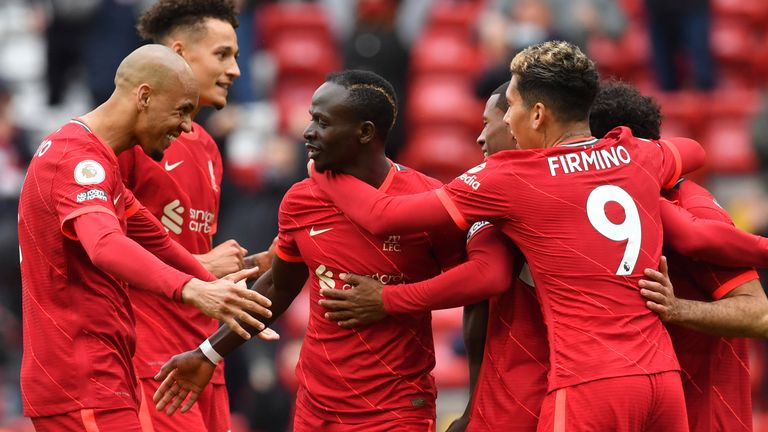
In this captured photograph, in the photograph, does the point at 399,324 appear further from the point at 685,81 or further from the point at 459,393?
the point at 685,81

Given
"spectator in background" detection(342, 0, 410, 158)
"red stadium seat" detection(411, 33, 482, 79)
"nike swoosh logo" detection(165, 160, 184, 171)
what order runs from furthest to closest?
"red stadium seat" detection(411, 33, 482, 79)
"spectator in background" detection(342, 0, 410, 158)
"nike swoosh logo" detection(165, 160, 184, 171)

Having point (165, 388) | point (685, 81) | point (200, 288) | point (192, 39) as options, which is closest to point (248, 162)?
point (685, 81)

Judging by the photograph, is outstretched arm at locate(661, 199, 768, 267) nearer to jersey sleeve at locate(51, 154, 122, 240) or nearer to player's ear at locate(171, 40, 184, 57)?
jersey sleeve at locate(51, 154, 122, 240)

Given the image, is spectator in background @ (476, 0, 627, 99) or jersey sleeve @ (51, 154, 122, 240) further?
spectator in background @ (476, 0, 627, 99)

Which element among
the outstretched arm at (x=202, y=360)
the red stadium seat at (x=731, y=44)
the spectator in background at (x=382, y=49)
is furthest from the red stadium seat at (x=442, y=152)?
the outstretched arm at (x=202, y=360)

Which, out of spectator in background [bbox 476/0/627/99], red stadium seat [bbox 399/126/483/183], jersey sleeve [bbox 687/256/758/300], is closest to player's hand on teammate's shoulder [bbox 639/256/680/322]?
jersey sleeve [bbox 687/256/758/300]

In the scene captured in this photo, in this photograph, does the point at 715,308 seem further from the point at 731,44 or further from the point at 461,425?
the point at 731,44

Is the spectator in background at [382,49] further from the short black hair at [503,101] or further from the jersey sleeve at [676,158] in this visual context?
the jersey sleeve at [676,158]

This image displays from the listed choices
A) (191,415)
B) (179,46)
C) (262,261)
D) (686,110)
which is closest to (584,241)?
(262,261)

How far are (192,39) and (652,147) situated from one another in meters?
2.66

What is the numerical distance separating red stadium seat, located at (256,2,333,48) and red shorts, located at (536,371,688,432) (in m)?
9.23

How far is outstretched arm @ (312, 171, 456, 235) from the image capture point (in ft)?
18.2

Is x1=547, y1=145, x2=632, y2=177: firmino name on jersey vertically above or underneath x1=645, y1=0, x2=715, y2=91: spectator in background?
above

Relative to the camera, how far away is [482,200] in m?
5.46
